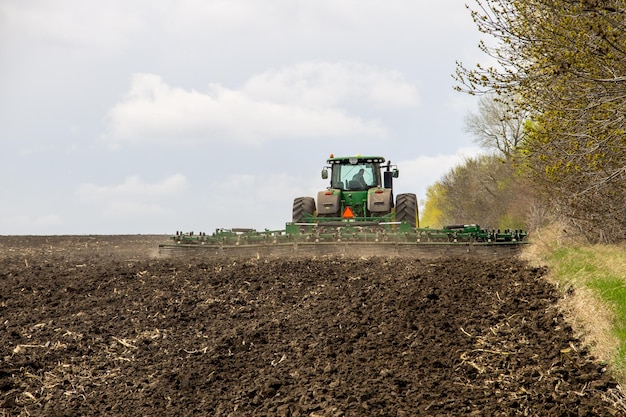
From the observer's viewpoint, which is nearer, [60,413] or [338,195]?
[60,413]

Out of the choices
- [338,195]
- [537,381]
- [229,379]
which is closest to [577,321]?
[537,381]

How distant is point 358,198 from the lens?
17875 mm

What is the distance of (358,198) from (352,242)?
3.55 metres

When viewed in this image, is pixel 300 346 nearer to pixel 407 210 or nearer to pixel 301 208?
pixel 407 210

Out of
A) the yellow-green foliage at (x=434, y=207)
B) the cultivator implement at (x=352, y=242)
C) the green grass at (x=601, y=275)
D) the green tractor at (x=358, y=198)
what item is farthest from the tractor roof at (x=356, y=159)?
the yellow-green foliage at (x=434, y=207)

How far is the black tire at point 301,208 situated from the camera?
17.7 m

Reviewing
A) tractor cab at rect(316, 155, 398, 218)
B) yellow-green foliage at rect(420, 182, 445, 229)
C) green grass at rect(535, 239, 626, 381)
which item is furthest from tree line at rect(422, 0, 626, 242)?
yellow-green foliage at rect(420, 182, 445, 229)

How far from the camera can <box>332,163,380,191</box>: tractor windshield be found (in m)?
18.0

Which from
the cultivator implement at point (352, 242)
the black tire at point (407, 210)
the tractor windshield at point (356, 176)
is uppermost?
the tractor windshield at point (356, 176)

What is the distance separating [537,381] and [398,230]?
8424mm

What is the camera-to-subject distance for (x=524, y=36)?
33.4 feet

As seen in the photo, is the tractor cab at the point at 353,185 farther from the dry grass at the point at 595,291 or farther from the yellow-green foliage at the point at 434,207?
the yellow-green foliage at the point at 434,207

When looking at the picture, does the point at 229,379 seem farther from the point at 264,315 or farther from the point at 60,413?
the point at 264,315

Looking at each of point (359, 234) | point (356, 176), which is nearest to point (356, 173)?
point (356, 176)
